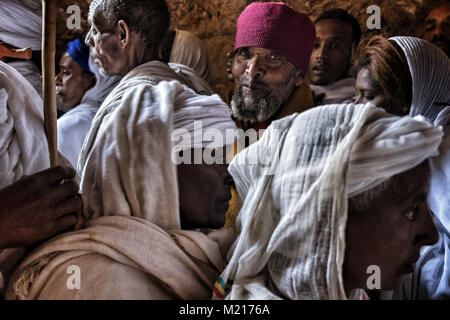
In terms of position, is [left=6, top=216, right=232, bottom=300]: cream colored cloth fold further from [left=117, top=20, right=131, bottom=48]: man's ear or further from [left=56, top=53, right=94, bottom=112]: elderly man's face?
[left=56, top=53, right=94, bottom=112]: elderly man's face

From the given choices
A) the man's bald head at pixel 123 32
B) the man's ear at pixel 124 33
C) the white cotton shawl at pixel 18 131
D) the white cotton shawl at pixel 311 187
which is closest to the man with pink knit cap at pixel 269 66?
the man's bald head at pixel 123 32

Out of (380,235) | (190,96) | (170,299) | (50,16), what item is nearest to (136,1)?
(50,16)

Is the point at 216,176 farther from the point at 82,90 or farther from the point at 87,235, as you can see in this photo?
the point at 82,90

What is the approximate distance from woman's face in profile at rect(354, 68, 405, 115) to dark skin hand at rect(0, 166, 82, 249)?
1419 millimetres

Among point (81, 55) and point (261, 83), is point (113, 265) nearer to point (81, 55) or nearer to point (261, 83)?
point (261, 83)

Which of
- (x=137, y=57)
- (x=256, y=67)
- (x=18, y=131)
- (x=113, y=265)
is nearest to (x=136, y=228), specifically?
(x=113, y=265)

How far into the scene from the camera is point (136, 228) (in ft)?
3.94

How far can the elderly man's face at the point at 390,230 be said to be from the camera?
106 centimetres

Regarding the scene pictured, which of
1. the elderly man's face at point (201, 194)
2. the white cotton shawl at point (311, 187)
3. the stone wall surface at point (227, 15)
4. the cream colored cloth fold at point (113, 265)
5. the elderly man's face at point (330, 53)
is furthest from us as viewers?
the stone wall surface at point (227, 15)

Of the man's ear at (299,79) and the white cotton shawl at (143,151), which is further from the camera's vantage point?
the man's ear at (299,79)

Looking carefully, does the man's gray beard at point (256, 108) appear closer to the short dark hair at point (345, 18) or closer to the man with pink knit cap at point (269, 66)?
the man with pink knit cap at point (269, 66)

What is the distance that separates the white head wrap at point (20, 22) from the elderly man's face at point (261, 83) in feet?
5.06

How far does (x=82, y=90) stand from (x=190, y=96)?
184 centimetres

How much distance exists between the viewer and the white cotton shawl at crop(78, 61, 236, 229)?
1.25 metres
